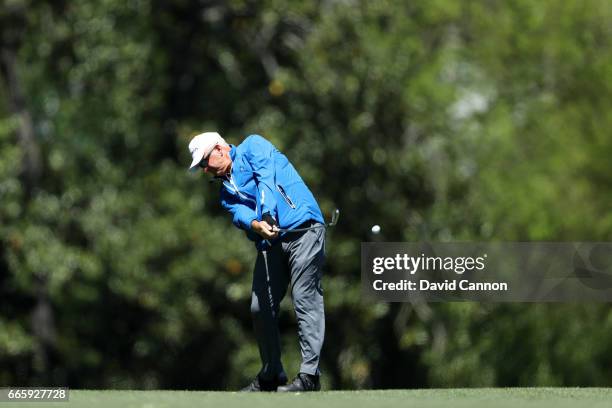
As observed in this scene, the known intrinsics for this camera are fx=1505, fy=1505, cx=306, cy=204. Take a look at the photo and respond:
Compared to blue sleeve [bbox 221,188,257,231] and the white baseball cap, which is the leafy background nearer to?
blue sleeve [bbox 221,188,257,231]

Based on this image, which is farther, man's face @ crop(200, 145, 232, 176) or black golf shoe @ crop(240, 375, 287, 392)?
black golf shoe @ crop(240, 375, 287, 392)

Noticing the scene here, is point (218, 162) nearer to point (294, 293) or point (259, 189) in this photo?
point (259, 189)

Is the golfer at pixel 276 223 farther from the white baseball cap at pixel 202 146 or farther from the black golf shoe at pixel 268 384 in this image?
the black golf shoe at pixel 268 384

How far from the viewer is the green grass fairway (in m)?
8.75

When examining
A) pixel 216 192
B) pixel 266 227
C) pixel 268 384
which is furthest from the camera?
pixel 216 192

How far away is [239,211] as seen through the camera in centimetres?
995

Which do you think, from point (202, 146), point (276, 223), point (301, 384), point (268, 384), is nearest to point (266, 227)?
point (276, 223)

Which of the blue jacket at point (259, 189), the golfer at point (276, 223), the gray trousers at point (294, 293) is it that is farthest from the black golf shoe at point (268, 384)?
the blue jacket at point (259, 189)

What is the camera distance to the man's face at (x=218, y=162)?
9.96 metres

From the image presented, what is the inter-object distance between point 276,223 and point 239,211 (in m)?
0.28

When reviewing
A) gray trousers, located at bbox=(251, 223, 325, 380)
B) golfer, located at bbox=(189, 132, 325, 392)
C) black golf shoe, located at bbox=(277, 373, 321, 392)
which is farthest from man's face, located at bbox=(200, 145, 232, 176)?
black golf shoe, located at bbox=(277, 373, 321, 392)

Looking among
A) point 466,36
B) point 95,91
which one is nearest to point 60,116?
point 95,91

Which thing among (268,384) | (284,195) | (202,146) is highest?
(202,146)

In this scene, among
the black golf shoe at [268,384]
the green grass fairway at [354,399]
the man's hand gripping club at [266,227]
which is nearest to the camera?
the green grass fairway at [354,399]
